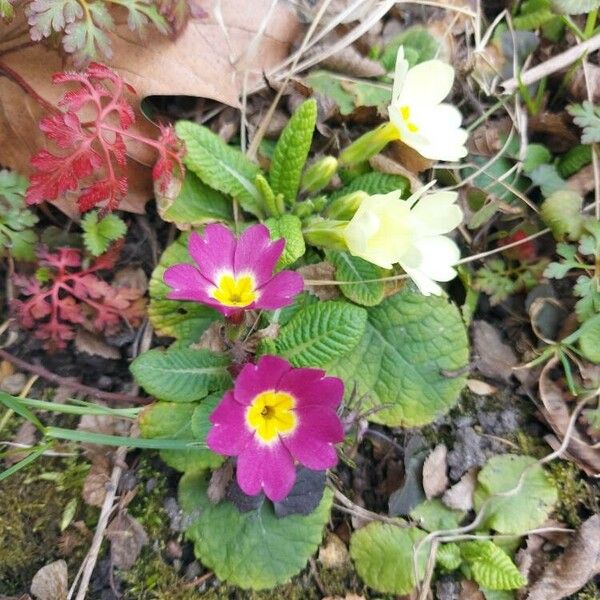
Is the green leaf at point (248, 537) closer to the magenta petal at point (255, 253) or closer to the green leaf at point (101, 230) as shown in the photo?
the magenta petal at point (255, 253)

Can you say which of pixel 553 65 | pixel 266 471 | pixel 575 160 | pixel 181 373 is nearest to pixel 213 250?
pixel 181 373

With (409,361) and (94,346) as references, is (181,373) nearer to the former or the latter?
(94,346)

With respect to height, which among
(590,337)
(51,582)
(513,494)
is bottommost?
(51,582)

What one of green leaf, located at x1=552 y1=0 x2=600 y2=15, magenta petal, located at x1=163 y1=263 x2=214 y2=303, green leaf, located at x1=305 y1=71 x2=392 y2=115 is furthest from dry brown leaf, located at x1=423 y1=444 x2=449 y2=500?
green leaf, located at x1=552 y1=0 x2=600 y2=15

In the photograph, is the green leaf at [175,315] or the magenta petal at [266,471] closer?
the magenta petal at [266,471]

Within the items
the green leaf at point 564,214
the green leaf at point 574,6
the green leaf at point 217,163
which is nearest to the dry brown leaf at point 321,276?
the green leaf at point 217,163

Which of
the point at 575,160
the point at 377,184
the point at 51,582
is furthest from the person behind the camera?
the point at 575,160

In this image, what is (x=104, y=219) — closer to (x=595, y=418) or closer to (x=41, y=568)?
(x=41, y=568)
